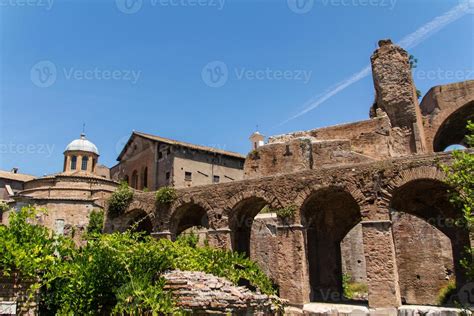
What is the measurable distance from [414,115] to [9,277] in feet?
60.2

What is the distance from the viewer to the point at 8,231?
8.53 meters

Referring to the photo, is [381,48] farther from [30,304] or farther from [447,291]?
[30,304]

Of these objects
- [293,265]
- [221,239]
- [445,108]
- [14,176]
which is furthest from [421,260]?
[14,176]

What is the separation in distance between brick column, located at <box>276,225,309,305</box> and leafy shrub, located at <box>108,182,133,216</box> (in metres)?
6.95

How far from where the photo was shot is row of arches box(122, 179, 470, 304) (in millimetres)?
14570

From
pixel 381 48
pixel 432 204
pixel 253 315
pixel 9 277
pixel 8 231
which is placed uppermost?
pixel 381 48

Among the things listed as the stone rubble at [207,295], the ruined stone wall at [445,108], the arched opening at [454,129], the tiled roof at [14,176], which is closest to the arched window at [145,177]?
the tiled roof at [14,176]

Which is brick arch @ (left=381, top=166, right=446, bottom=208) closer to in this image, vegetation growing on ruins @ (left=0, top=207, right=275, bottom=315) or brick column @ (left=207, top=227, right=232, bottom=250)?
brick column @ (left=207, top=227, right=232, bottom=250)

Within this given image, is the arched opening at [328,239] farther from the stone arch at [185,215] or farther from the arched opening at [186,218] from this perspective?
the arched opening at [186,218]

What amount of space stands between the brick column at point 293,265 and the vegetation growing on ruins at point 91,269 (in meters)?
3.93

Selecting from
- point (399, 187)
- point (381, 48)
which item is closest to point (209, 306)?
point (399, 187)

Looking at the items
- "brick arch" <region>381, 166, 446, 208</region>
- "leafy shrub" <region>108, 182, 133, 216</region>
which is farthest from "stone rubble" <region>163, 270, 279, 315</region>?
"leafy shrub" <region>108, 182, 133, 216</region>

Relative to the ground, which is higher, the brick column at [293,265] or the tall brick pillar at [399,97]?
the tall brick pillar at [399,97]

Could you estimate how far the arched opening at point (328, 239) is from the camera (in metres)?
16.2
